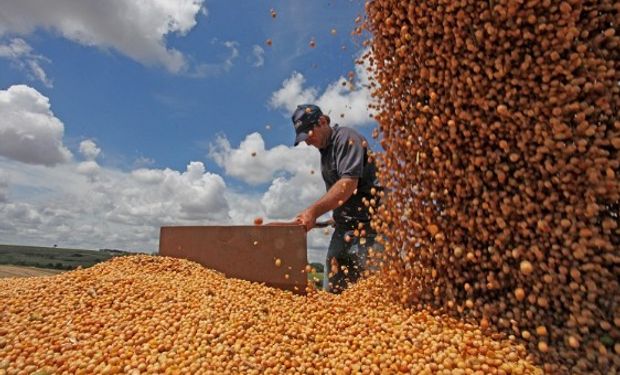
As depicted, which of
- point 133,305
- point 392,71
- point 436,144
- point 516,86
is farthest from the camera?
point 133,305

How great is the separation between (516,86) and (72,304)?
3593 mm

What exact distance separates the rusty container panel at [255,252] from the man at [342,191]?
0.25 meters

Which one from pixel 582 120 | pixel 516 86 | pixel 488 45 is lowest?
pixel 582 120

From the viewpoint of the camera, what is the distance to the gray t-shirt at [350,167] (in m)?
4.31

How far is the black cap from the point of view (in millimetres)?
4883

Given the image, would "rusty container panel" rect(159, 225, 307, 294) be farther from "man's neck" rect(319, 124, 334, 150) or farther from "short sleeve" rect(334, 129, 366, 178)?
"man's neck" rect(319, 124, 334, 150)

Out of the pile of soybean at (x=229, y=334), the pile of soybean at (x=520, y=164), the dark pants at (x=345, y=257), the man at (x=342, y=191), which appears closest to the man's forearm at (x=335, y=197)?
the man at (x=342, y=191)

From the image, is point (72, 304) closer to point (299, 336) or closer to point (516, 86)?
point (299, 336)

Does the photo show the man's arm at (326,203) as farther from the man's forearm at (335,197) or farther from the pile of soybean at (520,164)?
the pile of soybean at (520,164)

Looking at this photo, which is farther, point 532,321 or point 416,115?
point 416,115

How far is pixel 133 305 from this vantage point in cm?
338

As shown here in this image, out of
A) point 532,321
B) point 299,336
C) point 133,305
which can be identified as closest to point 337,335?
point 299,336

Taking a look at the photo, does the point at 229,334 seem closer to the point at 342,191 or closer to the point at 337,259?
the point at 342,191

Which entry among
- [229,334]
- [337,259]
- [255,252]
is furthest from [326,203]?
[229,334]
